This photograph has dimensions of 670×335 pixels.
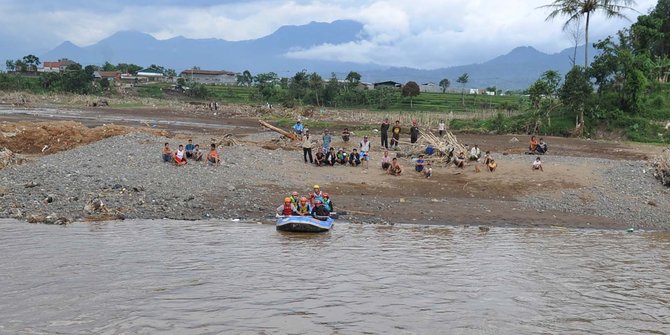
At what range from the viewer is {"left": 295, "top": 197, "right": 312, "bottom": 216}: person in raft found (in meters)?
17.2

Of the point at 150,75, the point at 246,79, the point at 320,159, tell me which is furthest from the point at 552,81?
the point at 150,75

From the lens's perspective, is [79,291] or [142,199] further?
[142,199]

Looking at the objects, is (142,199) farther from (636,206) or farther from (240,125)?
(240,125)

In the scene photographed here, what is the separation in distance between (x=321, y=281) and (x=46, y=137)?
22355mm

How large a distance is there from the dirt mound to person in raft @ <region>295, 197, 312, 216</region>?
15.6 meters

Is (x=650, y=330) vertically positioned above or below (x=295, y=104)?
below

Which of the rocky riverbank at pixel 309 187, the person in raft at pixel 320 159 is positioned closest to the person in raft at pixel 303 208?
the rocky riverbank at pixel 309 187

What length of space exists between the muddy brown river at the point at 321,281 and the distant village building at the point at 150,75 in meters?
112

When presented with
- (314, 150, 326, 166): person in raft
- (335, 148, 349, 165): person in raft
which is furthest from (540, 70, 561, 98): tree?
(314, 150, 326, 166): person in raft

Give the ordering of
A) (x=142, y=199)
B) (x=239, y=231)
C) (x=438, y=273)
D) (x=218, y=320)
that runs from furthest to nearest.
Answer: (x=142, y=199) → (x=239, y=231) → (x=438, y=273) → (x=218, y=320)

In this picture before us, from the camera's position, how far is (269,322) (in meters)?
9.66

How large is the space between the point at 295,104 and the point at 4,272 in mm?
58300

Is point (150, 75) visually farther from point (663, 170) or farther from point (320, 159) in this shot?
point (663, 170)

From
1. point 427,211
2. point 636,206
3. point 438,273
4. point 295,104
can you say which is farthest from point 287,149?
point 295,104
